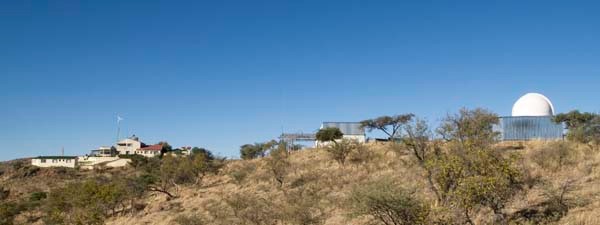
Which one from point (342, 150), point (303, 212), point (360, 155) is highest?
point (342, 150)

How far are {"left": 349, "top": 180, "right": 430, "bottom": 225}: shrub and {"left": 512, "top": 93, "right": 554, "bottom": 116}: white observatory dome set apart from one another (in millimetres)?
36986

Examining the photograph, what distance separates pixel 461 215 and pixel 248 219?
1061 cm

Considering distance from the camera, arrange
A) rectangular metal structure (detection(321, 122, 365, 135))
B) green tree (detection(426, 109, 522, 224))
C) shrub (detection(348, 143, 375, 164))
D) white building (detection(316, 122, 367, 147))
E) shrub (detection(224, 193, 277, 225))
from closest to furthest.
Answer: green tree (detection(426, 109, 522, 224)) → shrub (detection(224, 193, 277, 225)) → shrub (detection(348, 143, 375, 164)) → white building (detection(316, 122, 367, 147)) → rectangular metal structure (detection(321, 122, 365, 135))

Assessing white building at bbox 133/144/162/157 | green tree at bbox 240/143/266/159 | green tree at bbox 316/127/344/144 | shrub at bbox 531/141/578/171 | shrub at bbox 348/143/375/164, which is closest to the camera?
shrub at bbox 531/141/578/171

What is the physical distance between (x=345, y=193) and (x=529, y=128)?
86.8 ft

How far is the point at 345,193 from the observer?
69.2 ft

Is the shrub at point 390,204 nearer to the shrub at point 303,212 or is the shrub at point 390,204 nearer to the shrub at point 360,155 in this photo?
the shrub at point 303,212

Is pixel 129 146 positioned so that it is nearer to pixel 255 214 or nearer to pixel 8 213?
pixel 8 213

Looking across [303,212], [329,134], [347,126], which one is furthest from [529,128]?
[303,212]

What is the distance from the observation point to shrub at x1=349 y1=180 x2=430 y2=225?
13.7 meters

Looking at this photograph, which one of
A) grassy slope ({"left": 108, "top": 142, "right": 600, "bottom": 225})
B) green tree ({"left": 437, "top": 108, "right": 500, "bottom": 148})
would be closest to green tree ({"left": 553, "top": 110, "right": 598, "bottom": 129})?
grassy slope ({"left": 108, "top": 142, "right": 600, "bottom": 225})

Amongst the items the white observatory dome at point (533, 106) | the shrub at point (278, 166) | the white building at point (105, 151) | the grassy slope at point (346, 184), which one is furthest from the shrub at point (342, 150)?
the white building at point (105, 151)

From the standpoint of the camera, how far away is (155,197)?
41875mm

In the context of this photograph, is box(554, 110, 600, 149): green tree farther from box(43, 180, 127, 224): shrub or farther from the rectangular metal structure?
box(43, 180, 127, 224): shrub
